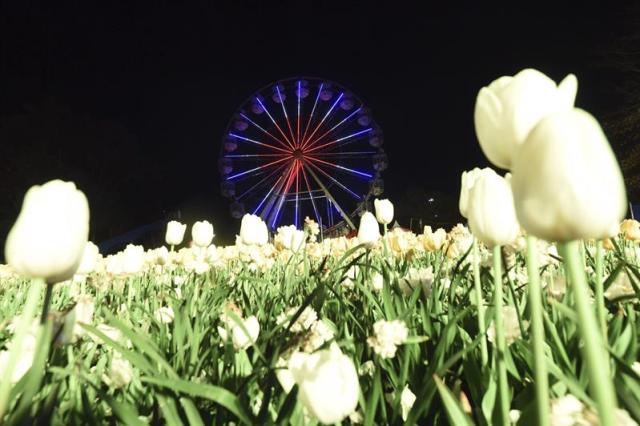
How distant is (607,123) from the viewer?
1175cm

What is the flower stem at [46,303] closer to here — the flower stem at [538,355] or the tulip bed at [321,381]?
the tulip bed at [321,381]

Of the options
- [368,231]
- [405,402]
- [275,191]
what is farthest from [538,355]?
[275,191]

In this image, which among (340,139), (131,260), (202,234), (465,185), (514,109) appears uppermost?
(340,139)

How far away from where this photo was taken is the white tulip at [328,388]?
1.38ft

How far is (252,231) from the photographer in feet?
6.28

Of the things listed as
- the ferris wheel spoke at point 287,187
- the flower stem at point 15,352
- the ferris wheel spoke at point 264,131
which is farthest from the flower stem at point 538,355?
the ferris wheel spoke at point 264,131

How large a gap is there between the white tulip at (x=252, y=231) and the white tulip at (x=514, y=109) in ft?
4.85

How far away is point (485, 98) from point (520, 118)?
6 centimetres

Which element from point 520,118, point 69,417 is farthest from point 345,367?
point 69,417

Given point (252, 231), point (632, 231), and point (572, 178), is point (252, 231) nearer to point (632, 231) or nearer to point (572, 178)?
point (632, 231)

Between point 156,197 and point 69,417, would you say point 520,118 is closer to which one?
point 69,417

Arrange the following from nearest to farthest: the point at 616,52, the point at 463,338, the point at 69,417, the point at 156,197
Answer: the point at 69,417, the point at 463,338, the point at 616,52, the point at 156,197

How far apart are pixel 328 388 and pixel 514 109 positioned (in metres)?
0.29

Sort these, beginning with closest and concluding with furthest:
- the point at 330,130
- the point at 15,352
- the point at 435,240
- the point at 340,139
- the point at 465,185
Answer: the point at 15,352
the point at 465,185
the point at 435,240
the point at 340,139
the point at 330,130
